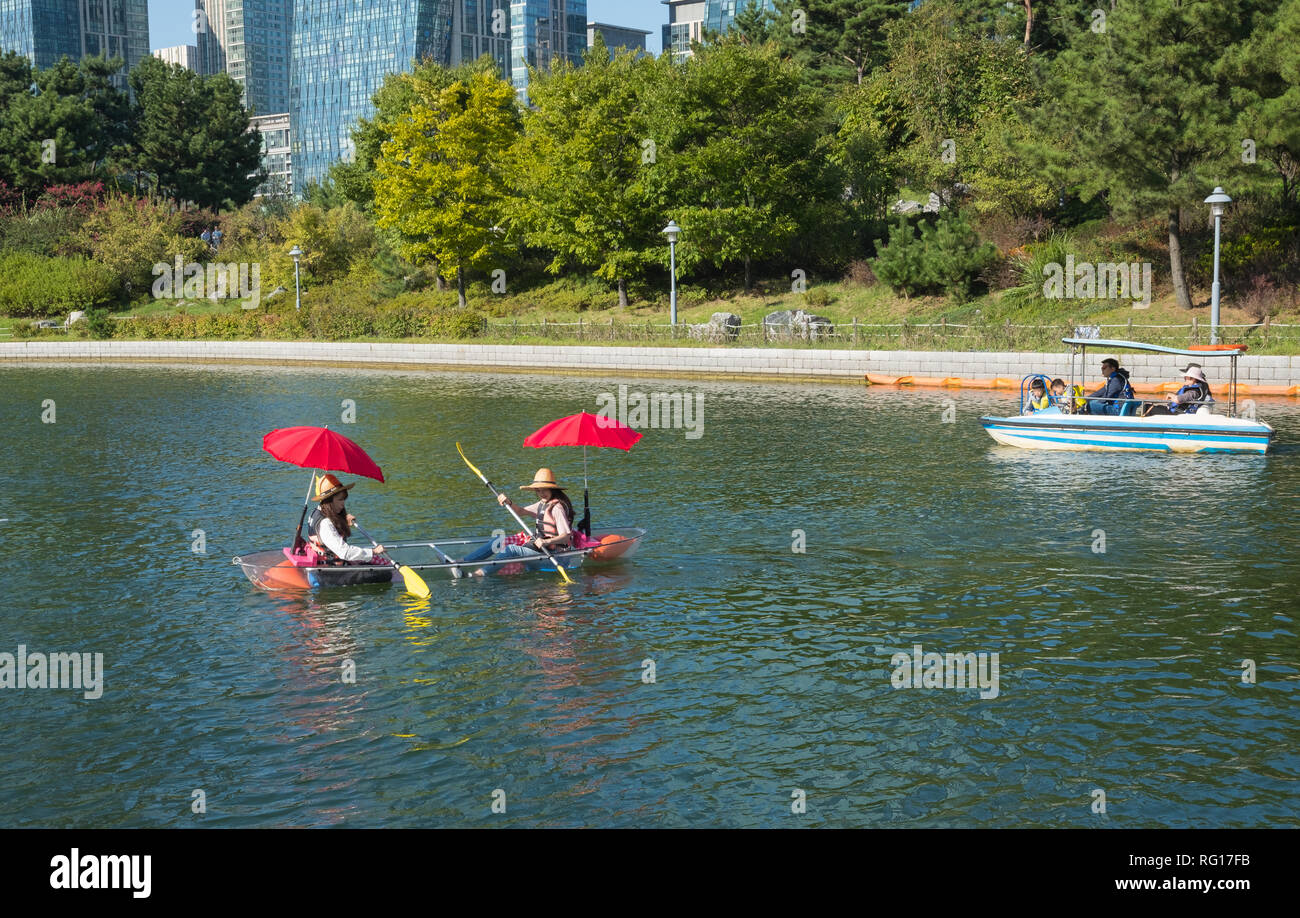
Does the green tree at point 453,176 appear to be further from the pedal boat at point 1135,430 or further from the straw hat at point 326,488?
the straw hat at point 326,488

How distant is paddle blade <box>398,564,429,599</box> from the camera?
15.0m

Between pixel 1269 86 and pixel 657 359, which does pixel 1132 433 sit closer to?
pixel 657 359

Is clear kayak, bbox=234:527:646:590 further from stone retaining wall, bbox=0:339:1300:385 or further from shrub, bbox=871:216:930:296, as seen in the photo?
shrub, bbox=871:216:930:296

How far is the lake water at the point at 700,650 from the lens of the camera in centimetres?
966

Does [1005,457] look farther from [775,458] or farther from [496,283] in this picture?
[496,283]

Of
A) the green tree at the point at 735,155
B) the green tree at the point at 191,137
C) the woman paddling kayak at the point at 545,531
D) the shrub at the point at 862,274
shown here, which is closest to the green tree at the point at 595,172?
the green tree at the point at 735,155

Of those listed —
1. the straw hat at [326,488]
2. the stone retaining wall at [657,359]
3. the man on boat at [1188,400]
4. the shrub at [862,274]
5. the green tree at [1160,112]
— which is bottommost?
the straw hat at [326,488]

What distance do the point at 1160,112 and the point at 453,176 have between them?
1232 inches

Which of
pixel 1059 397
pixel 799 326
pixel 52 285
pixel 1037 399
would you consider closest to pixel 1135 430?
pixel 1059 397

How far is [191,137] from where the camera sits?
82375 mm

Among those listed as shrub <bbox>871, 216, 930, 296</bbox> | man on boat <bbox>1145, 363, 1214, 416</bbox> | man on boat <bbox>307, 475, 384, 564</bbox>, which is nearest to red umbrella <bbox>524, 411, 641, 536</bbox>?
man on boat <bbox>307, 475, 384, 564</bbox>

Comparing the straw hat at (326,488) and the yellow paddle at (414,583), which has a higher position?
the straw hat at (326,488)

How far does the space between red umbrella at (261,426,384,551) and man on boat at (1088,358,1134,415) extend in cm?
1646

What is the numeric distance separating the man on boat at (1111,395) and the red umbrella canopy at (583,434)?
13.2 m
